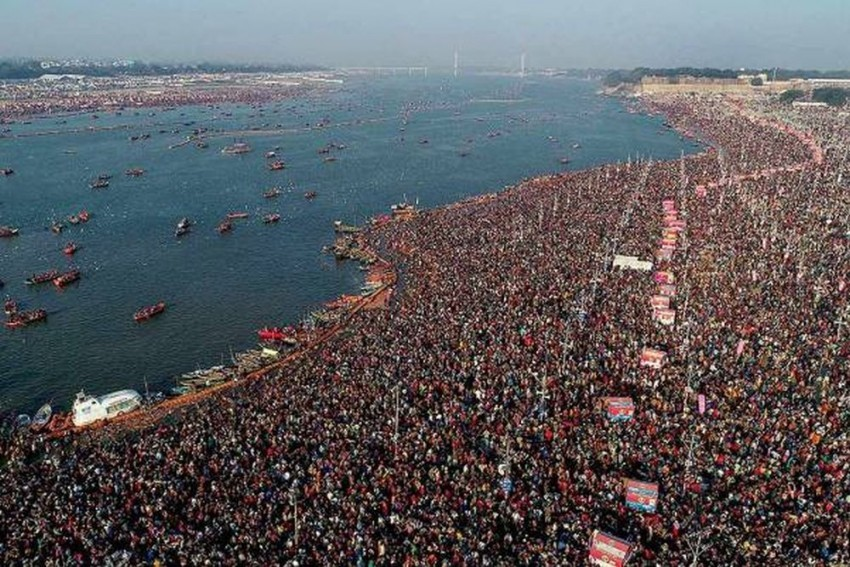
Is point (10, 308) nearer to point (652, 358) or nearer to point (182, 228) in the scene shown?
point (182, 228)

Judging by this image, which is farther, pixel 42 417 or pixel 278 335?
pixel 278 335

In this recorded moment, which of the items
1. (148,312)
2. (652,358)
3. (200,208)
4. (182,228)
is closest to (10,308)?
(148,312)

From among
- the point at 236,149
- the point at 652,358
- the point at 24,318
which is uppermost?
the point at 236,149

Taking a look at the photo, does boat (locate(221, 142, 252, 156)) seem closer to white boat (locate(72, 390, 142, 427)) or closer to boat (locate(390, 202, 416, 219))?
boat (locate(390, 202, 416, 219))

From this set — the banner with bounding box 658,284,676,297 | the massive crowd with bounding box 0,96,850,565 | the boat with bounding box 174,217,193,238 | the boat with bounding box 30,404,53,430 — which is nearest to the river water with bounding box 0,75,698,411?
the boat with bounding box 174,217,193,238

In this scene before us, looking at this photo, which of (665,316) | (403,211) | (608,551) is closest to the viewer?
(608,551)

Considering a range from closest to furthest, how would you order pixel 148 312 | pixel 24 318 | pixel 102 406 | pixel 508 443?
1. pixel 508 443
2. pixel 102 406
3. pixel 24 318
4. pixel 148 312

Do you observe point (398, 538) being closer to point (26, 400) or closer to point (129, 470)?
point (129, 470)

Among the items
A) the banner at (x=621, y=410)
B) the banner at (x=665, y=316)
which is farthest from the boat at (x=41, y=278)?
the banner at (x=665, y=316)
